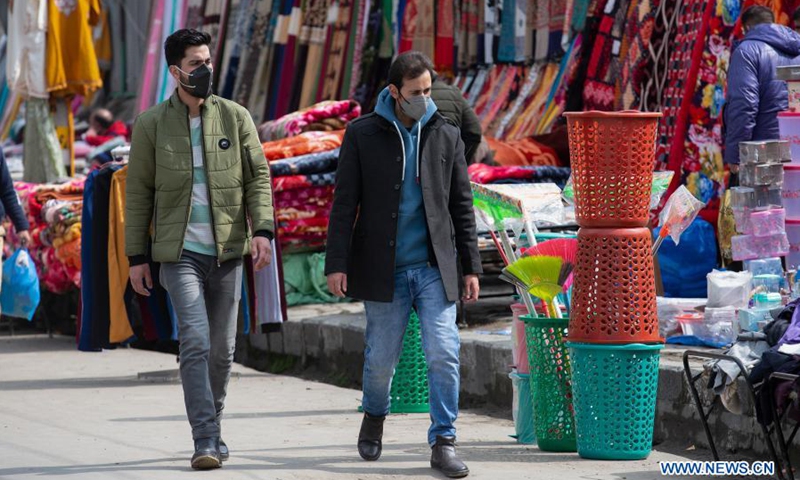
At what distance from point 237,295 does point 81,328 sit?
333 centimetres

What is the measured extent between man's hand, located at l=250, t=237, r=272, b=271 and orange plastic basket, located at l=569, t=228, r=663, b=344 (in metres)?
1.31

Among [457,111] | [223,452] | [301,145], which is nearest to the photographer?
[223,452]

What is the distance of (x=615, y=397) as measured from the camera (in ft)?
21.5

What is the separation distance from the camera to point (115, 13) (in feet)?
59.5

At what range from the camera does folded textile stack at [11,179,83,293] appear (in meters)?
11.9

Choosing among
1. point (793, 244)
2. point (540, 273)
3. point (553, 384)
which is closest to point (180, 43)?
point (540, 273)

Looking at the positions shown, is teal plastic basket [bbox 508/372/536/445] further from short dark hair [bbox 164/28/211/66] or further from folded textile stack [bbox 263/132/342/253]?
folded textile stack [bbox 263/132/342/253]

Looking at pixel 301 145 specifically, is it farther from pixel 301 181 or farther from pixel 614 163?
pixel 614 163

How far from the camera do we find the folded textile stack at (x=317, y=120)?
12070mm


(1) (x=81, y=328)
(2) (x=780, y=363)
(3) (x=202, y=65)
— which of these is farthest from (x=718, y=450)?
(1) (x=81, y=328)

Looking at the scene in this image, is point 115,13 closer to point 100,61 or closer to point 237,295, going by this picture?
point 100,61

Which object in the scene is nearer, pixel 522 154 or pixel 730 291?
pixel 730 291

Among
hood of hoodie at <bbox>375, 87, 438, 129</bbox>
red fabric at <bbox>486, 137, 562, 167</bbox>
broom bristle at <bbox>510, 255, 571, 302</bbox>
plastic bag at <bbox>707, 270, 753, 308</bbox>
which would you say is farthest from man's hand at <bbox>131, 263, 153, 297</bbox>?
red fabric at <bbox>486, 137, 562, 167</bbox>

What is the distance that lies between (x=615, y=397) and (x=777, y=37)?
3.95 m
